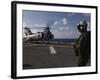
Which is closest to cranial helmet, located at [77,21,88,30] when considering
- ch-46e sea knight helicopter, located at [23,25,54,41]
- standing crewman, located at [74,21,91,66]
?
standing crewman, located at [74,21,91,66]

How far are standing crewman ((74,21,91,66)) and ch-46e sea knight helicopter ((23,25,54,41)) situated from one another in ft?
0.93

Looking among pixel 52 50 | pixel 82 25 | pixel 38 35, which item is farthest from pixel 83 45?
pixel 38 35

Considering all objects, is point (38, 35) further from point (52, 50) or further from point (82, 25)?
point (82, 25)

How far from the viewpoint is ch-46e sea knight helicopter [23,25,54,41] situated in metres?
1.91

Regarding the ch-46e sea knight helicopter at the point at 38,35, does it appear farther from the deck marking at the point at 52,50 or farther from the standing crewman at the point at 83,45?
the standing crewman at the point at 83,45

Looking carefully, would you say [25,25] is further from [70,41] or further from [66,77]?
[66,77]

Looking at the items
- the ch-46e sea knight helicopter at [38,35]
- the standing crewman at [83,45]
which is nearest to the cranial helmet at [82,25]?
the standing crewman at [83,45]

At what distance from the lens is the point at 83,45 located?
6.93 feet

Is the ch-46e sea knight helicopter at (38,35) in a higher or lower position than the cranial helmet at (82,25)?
lower

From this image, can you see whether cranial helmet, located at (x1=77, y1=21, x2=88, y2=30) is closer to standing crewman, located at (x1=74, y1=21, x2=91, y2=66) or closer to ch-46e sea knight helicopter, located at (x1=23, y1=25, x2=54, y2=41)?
standing crewman, located at (x1=74, y1=21, x2=91, y2=66)

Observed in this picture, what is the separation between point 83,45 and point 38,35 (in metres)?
0.46

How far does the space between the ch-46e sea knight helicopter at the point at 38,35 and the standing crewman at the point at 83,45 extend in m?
0.28

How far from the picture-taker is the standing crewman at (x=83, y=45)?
2.09 m
